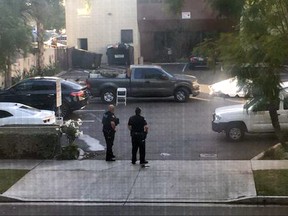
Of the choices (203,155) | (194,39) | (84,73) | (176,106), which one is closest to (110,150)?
(203,155)

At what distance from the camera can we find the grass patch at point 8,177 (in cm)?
1267

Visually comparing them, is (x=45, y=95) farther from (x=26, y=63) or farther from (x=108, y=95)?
(x=26, y=63)

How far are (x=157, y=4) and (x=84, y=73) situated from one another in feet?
26.5

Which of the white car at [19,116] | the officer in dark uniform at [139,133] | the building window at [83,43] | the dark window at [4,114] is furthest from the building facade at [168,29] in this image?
the officer in dark uniform at [139,133]

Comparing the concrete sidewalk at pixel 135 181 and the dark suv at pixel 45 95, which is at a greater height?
the dark suv at pixel 45 95

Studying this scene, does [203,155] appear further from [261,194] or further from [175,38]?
[175,38]

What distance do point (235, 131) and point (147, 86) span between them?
385 inches

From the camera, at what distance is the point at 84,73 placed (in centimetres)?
3922

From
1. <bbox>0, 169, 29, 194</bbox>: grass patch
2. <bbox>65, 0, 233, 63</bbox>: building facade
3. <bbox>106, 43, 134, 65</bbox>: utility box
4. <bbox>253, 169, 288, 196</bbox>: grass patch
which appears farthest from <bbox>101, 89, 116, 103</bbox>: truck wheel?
<bbox>65, 0, 233, 63</bbox>: building facade

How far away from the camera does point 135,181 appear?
42.2ft

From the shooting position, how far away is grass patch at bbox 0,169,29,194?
1267cm

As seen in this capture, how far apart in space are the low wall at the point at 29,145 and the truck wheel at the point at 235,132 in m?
4.88

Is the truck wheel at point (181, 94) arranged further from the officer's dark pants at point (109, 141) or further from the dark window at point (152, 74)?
the officer's dark pants at point (109, 141)

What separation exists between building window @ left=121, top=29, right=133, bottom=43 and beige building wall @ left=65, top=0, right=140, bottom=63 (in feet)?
0.79
